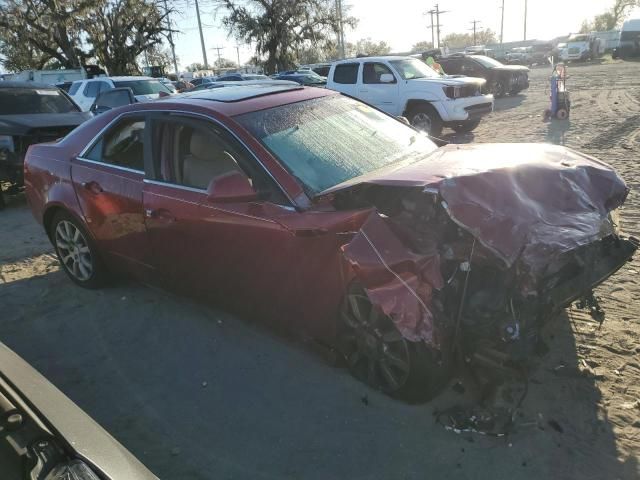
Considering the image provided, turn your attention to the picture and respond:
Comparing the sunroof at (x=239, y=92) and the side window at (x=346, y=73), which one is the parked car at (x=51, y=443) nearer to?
the sunroof at (x=239, y=92)

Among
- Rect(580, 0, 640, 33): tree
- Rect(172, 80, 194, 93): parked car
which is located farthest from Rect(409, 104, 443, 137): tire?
Rect(580, 0, 640, 33): tree

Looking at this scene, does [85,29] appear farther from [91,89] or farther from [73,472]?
[73,472]

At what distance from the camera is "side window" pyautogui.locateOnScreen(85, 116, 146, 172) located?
13.5 ft

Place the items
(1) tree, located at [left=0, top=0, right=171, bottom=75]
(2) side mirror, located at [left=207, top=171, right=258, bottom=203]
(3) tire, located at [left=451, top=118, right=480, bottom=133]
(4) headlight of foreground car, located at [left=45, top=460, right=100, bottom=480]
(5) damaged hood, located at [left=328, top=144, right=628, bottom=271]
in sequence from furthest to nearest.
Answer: (1) tree, located at [left=0, top=0, right=171, bottom=75], (3) tire, located at [left=451, top=118, right=480, bottom=133], (2) side mirror, located at [left=207, top=171, right=258, bottom=203], (5) damaged hood, located at [left=328, top=144, right=628, bottom=271], (4) headlight of foreground car, located at [left=45, top=460, right=100, bottom=480]

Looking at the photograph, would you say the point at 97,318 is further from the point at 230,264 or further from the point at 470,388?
the point at 470,388

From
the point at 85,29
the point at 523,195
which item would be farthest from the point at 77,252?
the point at 85,29

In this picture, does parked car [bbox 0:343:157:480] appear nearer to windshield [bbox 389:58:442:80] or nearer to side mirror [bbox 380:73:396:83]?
side mirror [bbox 380:73:396:83]

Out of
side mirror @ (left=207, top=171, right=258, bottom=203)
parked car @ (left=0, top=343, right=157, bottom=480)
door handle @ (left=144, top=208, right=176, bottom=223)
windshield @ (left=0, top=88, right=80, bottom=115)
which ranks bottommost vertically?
parked car @ (left=0, top=343, right=157, bottom=480)

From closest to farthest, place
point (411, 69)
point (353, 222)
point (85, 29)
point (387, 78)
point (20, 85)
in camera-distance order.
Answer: point (353, 222)
point (20, 85)
point (387, 78)
point (411, 69)
point (85, 29)

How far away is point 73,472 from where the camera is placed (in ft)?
5.31

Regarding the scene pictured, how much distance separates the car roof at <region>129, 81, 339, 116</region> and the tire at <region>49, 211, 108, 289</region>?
126 cm

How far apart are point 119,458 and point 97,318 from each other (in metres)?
2.84

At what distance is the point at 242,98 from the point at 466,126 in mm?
9728

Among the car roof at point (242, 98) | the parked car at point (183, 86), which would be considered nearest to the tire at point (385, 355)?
the car roof at point (242, 98)
